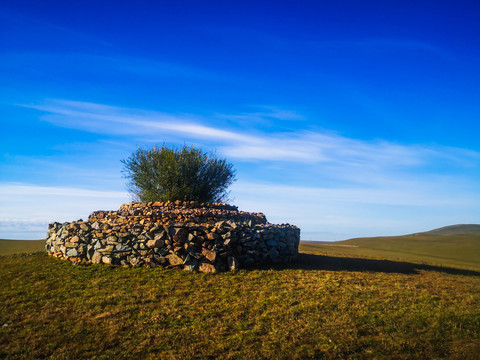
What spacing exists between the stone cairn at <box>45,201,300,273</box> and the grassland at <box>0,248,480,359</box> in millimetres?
600

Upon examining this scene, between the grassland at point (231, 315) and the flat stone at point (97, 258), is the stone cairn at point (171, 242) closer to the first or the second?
the flat stone at point (97, 258)

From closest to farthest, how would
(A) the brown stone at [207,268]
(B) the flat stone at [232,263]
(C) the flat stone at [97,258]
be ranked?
(A) the brown stone at [207,268] < (B) the flat stone at [232,263] < (C) the flat stone at [97,258]

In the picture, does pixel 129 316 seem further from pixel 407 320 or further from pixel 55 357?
pixel 407 320

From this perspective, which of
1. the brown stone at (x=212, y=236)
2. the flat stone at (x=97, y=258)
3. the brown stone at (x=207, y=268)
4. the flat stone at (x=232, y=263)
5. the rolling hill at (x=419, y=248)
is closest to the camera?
the brown stone at (x=207, y=268)

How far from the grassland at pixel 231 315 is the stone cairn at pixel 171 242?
600 millimetres

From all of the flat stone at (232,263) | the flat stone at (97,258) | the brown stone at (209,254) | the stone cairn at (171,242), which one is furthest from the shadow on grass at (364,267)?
the flat stone at (97,258)

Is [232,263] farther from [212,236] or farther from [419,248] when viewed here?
[419,248]

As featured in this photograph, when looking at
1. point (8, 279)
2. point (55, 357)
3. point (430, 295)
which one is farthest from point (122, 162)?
point (430, 295)

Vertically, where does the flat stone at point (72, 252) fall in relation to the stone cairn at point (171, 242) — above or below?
below

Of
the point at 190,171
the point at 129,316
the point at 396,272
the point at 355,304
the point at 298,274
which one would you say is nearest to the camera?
the point at 129,316

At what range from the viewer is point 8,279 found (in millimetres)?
11117

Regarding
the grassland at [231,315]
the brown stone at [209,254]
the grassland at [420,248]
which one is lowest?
the grassland at [231,315]

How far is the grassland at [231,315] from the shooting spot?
247 inches

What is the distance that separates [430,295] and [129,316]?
8.79 meters
